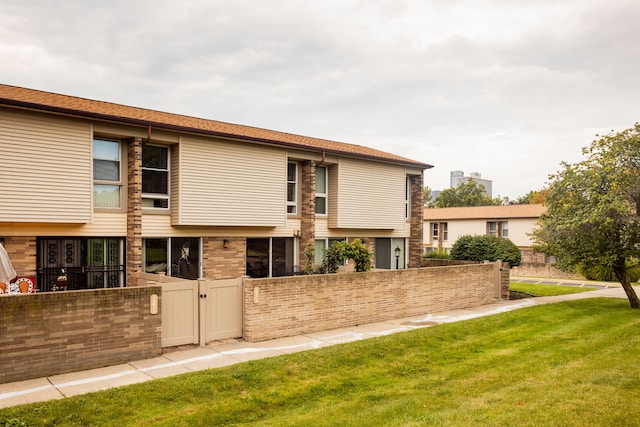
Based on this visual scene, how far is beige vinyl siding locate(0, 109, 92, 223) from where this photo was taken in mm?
11727

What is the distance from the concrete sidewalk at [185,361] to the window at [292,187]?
6366mm

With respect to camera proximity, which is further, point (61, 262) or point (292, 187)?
point (292, 187)

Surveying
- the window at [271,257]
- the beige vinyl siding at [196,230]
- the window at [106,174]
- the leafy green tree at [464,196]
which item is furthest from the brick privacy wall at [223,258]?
the leafy green tree at [464,196]

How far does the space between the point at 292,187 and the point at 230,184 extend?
10.9ft

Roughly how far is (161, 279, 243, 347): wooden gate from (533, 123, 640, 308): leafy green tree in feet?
40.1

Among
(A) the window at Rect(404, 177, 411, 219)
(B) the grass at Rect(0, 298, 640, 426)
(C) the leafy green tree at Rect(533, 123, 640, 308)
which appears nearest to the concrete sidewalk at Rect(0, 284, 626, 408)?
(B) the grass at Rect(0, 298, 640, 426)

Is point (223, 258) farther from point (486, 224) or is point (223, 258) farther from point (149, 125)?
point (486, 224)

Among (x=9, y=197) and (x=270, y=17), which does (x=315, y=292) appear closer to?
→ (x=9, y=197)

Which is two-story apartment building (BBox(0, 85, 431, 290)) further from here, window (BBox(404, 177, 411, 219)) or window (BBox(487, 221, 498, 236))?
window (BBox(487, 221, 498, 236))

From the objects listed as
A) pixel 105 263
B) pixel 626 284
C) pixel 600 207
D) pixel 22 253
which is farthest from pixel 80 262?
pixel 626 284

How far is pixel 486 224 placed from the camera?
4288 centimetres

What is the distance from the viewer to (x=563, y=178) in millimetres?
17375

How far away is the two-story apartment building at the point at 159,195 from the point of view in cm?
1219

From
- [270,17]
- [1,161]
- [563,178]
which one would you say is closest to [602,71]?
[563,178]
